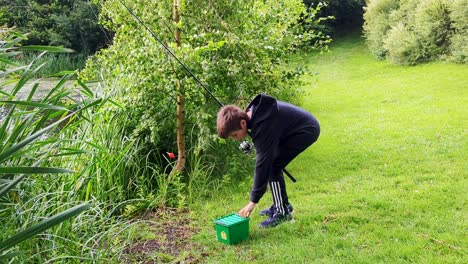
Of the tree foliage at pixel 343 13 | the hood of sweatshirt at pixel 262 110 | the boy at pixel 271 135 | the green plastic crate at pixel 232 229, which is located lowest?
the tree foliage at pixel 343 13

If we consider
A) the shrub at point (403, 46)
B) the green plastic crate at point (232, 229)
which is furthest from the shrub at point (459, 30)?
the green plastic crate at point (232, 229)

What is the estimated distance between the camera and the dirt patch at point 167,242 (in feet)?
9.96

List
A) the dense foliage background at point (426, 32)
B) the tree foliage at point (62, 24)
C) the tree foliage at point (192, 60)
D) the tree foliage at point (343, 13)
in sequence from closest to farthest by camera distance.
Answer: the tree foliage at point (192, 60), the dense foliage background at point (426, 32), the tree foliage at point (62, 24), the tree foliage at point (343, 13)

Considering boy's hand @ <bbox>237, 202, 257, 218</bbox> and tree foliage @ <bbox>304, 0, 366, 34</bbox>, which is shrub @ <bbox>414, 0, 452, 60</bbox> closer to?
tree foliage @ <bbox>304, 0, 366, 34</bbox>

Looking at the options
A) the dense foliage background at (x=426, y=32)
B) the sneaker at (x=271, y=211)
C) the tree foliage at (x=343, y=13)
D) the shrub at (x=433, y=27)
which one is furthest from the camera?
the tree foliage at (x=343, y=13)

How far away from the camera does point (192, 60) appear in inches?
154

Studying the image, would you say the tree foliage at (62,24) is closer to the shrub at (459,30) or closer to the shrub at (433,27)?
the shrub at (433,27)

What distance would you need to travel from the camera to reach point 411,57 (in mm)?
12508

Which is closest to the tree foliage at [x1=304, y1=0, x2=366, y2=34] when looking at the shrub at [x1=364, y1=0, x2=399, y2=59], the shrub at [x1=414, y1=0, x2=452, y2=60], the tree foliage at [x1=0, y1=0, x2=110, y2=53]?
the shrub at [x1=364, y1=0, x2=399, y2=59]

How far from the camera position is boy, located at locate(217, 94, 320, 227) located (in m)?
3.02

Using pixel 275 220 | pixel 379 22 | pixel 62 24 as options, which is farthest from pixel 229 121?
pixel 62 24

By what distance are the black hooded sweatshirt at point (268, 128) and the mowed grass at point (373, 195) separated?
0.55m

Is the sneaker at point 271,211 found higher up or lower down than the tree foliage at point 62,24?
lower down

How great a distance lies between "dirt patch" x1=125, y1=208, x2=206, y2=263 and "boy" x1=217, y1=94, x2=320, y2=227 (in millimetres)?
539
